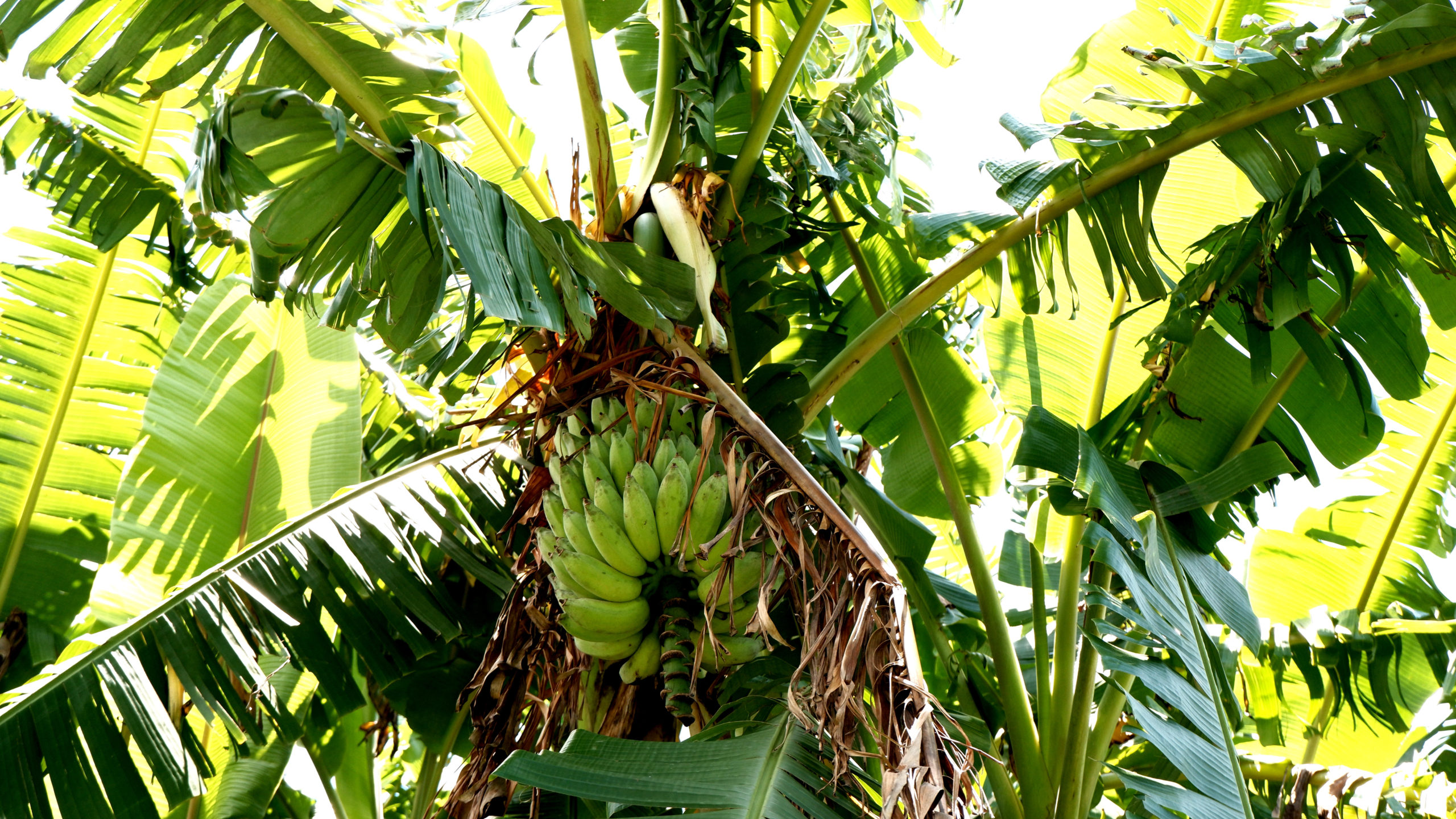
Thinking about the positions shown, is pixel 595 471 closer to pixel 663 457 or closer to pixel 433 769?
pixel 663 457

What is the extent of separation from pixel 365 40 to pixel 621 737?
1.35m

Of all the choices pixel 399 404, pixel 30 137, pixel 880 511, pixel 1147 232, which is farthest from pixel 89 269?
pixel 1147 232

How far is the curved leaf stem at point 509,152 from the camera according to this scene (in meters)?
1.96

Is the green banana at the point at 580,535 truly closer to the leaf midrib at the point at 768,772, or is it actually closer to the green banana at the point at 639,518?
the green banana at the point at 639,518

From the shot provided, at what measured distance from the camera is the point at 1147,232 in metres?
1.87

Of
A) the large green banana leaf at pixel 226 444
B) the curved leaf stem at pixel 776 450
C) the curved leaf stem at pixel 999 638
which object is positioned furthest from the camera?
the large green banana leaf at pixel 226 444

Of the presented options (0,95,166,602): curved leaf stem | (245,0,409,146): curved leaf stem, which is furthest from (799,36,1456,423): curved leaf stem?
(0,95,166,602): curved leaf stem

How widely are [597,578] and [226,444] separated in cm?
100

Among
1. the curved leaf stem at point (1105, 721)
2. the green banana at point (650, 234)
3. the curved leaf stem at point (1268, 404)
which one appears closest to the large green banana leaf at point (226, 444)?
the green banana at point (650, 234)

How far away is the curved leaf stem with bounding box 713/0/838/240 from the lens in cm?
170

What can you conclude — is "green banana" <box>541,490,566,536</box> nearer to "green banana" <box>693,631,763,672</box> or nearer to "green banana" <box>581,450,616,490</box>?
"green banana" <box>581,450,616,490</box>

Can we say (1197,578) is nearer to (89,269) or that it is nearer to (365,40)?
(365,40)

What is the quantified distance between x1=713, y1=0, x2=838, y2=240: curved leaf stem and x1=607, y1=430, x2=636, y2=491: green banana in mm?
393

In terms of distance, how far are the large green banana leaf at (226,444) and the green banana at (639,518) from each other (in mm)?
841
